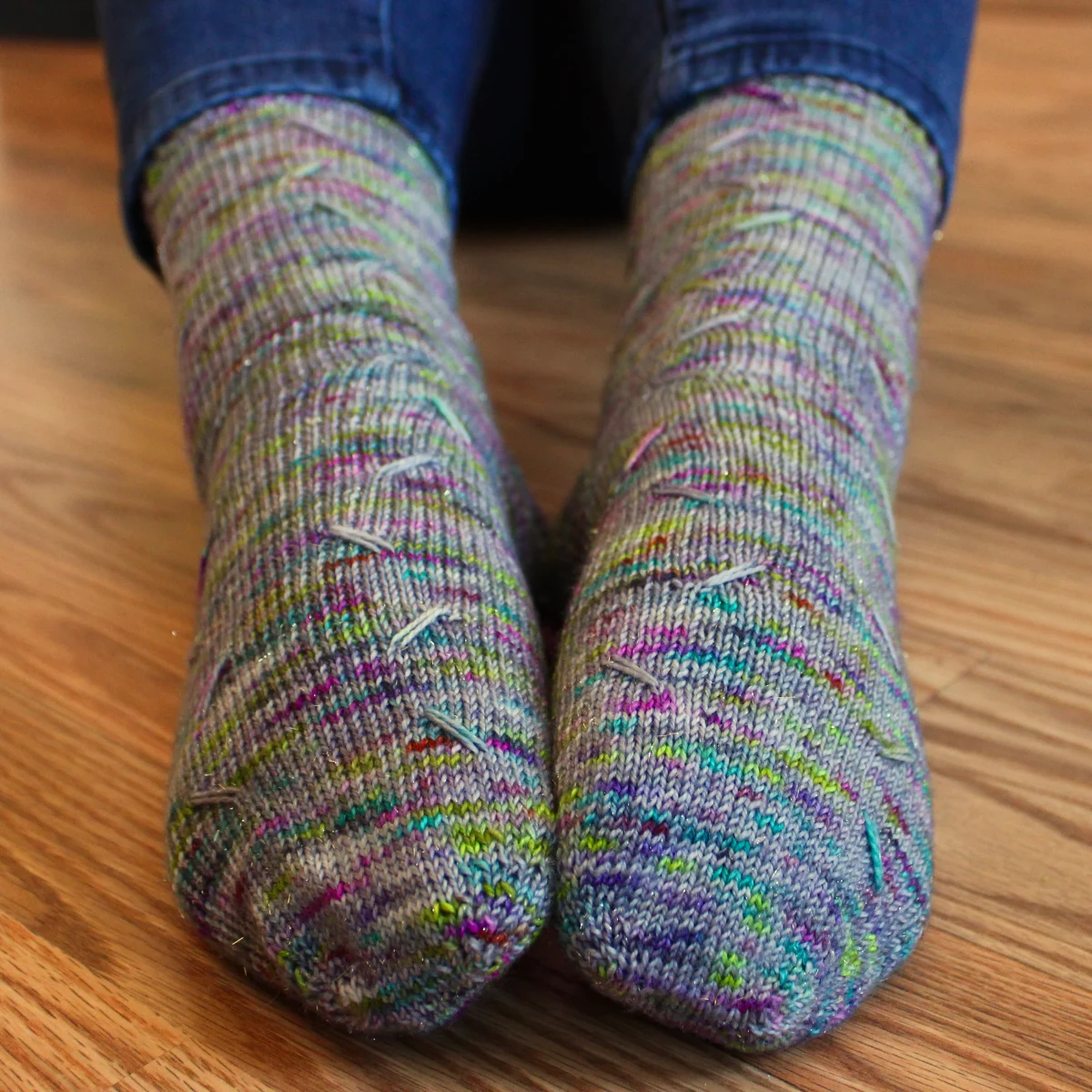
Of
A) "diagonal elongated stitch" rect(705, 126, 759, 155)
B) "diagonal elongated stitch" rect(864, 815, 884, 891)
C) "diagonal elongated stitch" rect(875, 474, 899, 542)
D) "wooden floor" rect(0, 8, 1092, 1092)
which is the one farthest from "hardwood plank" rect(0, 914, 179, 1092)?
"diagonal elongated stitch" rect(705, 126, 759, 155)

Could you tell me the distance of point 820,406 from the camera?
590 millimetres

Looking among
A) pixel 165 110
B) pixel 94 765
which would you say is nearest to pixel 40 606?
pixel 94 765

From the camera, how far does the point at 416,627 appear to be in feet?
1.54

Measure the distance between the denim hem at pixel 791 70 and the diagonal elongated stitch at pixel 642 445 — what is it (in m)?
0.25

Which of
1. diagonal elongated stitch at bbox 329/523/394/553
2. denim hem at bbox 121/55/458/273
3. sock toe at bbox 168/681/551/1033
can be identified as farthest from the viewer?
denim hem at bbox 121/55/458/273

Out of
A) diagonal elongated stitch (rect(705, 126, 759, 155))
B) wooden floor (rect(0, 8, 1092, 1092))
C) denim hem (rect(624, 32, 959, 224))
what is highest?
denim hem (rect(624, 32, 959, 224))

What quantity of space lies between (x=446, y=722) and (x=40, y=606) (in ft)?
1.07

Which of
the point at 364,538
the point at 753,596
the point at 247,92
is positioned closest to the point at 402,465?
the point at 364,538

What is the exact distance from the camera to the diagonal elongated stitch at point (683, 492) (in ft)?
1.75

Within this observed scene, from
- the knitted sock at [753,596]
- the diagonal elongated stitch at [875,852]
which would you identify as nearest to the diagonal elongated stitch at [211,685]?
the knitted sock at [753,596]

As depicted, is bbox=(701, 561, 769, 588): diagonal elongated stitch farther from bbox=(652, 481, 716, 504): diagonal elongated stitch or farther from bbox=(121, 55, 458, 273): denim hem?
bbox=(121, 55, 458, 273): denim hem

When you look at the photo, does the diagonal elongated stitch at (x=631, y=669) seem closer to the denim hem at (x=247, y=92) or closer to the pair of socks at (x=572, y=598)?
the pair of socks at (x=572, y=598)

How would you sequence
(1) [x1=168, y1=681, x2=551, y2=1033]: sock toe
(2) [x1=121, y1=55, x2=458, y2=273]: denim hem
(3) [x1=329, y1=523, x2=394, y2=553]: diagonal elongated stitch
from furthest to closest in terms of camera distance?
(2) [x1=121, y1=55, x2=458, y2=273]: denim hem, (3) [x1=329, y1=523, x2=394, y2=553]: diagonal elongated stitch, (1) [x1=168, y1=681, x2=551, y2=1033]: sock toe

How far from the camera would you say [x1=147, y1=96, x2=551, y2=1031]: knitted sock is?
16.2 inches
